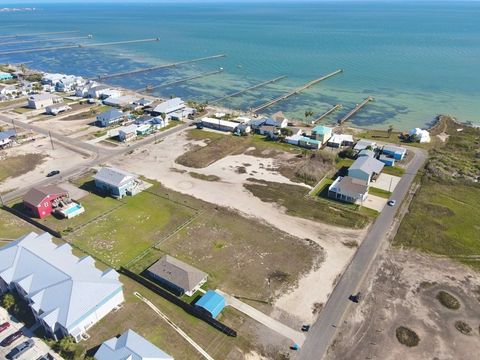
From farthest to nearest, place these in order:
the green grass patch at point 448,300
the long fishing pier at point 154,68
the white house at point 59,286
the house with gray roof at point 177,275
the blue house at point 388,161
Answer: the long fishing pier at point 154,68, the blue house at point 388,161, the house with gray roof at point 177,275, the green grass patch at point 448,300, the white house at point 59,286

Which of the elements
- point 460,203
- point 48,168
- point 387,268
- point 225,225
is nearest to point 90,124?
point 48,168

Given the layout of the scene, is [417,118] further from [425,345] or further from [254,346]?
[254,346]

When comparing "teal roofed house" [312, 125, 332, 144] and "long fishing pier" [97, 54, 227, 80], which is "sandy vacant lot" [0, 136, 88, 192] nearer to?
"teal roofed house" [312, 125, 332, 144]

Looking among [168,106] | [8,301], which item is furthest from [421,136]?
[8,301]

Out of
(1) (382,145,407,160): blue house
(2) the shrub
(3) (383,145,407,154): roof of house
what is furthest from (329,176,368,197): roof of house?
(2) the shrub

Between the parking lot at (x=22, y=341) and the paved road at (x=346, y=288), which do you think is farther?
the paved road at (x=346, y=288)

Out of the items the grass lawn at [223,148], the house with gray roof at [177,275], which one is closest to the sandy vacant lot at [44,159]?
the grass lawn at [223,148]

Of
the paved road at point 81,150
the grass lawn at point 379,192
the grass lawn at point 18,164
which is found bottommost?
the grass lawn at point 18,164

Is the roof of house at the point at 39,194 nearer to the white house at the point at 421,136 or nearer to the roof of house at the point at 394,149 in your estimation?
the roof of house at the point at 394,149
